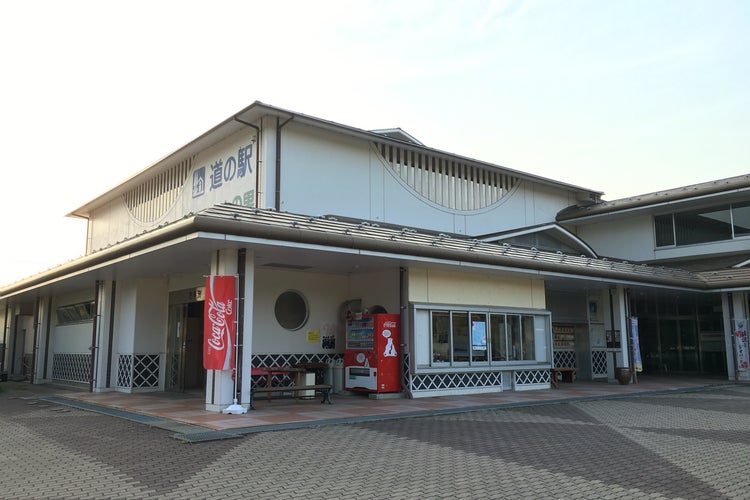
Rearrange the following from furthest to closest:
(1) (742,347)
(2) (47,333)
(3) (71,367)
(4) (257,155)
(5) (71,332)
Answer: (2) (47,333)
(1) (742,347)
(5) (71,332)
(3) (71,367)
(4) (257,155)

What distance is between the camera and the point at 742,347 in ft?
Answer: 70.3

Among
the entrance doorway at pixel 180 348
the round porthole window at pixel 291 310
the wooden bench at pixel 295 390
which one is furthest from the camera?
the entrance doorway at pixel 180 348

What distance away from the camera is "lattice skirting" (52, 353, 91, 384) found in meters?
19.5

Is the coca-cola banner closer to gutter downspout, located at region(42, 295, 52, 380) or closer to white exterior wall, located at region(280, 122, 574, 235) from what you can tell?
white exterior wall, located at region(280, 122, 574, 235)

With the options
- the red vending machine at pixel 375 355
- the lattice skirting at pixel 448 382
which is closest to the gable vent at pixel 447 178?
the red vending machine at pixel 375 355

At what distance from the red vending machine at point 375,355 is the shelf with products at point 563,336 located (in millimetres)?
9397

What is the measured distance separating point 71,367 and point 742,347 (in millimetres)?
22897

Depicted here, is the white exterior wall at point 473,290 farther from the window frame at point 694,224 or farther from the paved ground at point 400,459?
the window frame at point 694,224

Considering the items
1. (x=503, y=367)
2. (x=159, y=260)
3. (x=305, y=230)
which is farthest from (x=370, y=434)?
(x=503, y=367)

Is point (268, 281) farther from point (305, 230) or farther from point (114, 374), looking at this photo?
point (114, 374)

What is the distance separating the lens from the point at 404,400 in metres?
15.1

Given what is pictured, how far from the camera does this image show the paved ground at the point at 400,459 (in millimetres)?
6434

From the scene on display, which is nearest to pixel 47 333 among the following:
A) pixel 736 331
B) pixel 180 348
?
pixel 180 348

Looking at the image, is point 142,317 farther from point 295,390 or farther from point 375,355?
point 375,355
